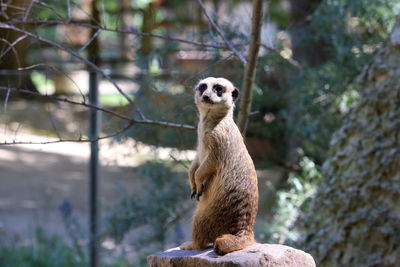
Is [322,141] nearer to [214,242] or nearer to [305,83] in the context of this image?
[305,83]

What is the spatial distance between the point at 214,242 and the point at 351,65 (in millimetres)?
3319

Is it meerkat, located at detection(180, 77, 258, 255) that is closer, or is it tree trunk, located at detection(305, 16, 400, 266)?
meerkat, located at detection(180, 77, 258, 255)

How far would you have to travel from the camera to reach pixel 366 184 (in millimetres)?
3293

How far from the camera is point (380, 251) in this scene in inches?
123

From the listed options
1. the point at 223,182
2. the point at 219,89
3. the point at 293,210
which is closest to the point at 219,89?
the point at 219,89

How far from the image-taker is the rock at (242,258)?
6.09 feet

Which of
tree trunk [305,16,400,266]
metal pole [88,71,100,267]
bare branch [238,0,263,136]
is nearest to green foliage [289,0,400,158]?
tree trunk [305,16,400,266]

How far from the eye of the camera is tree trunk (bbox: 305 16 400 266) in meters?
3.17

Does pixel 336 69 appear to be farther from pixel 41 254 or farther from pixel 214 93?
pixel 41 254

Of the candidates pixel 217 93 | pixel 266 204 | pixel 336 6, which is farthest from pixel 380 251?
pixel 266 204

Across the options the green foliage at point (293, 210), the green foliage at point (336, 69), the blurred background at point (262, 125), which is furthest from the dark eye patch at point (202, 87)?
the green foliage at point (336, 69)

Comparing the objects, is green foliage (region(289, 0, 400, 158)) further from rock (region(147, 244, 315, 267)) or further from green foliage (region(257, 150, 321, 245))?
rock (region(147, 244, 315, 267))

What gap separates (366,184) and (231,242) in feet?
5.48

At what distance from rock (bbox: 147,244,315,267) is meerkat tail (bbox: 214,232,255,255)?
18 mm
